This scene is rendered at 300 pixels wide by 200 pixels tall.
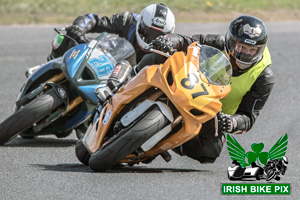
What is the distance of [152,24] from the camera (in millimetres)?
7777

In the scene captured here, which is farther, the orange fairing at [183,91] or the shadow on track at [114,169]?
the shadow on track at [114,169]

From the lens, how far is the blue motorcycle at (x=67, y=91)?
23.3 feet

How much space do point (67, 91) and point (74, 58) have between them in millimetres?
352

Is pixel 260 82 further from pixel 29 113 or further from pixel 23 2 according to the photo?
pixel 23 2

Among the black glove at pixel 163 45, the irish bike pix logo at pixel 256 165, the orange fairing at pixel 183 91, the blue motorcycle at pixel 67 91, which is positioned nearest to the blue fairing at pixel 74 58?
the blue motorcycle at pixel 67 91

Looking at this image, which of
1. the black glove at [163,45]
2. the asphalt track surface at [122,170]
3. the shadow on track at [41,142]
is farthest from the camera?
the shadow on track at [41,142]

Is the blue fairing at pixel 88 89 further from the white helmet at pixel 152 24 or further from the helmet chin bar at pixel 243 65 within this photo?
the helmet chin bar at pixel 243 65

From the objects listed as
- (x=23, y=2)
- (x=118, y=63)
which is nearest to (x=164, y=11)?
(x=118, y=63)

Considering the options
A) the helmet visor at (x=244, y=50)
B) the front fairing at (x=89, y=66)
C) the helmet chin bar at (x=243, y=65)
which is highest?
the helmet visor at (x=244, y=50)

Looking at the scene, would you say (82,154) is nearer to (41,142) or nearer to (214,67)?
(41,142)

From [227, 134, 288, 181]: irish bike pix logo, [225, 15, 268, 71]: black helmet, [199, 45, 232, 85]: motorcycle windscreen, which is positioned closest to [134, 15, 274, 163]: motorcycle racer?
[225, 15, 268, 71]: black helmet

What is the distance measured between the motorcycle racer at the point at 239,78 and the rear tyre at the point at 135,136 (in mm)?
824

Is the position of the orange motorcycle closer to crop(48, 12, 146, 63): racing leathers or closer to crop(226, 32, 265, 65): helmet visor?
crop(226, 32, 265, 65): helmet visor

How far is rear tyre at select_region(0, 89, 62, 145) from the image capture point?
7.03 m
